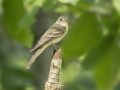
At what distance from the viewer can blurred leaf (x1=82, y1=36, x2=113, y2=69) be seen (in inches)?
243

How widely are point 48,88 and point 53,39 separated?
4.82ft

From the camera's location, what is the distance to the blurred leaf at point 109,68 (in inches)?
242

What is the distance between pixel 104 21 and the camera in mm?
6199

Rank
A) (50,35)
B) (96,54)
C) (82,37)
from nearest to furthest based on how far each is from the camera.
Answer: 1. (50,35)
2. (82,37)
3. (96,54)

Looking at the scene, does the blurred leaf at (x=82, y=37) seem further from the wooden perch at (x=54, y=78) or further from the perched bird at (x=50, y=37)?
the wooden perch at (x=54, y=78)

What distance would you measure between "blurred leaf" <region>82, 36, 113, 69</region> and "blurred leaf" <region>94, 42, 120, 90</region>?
0.15 ft

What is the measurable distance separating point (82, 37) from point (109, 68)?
48 centimetres

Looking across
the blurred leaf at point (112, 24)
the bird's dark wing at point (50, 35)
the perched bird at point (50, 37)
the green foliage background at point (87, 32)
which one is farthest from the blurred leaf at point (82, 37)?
the bird's dark wing at point (50, 35)

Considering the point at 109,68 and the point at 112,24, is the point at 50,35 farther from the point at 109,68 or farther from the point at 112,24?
the point at 109,68

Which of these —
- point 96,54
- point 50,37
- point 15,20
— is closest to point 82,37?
point 96,54

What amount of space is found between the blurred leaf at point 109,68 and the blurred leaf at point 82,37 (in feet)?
0.62

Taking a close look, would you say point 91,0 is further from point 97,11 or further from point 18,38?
point 18,38

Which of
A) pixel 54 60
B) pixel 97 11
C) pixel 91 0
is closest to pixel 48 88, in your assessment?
pixel 54 60

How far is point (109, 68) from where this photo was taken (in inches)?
245
